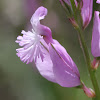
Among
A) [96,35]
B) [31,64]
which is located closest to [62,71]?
[96,35]

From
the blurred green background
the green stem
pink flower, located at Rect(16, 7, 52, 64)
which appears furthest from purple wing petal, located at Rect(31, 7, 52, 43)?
the blurred green background

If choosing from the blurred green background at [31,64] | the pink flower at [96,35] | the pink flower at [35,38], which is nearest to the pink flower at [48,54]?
the pink flower at [35,38]

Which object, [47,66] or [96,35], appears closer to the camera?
[96,35]

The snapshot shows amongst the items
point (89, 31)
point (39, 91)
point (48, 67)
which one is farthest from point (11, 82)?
point (48, 67)

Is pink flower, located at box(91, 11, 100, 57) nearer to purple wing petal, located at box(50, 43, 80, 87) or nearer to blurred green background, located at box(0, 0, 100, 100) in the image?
purple wing petal, located at box(50, 43, 80, 87)

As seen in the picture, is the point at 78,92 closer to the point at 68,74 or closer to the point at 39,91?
the point at 39,91

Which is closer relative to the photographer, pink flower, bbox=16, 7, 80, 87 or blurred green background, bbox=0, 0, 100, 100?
pink flower, bbox=16, 7, 80, 87

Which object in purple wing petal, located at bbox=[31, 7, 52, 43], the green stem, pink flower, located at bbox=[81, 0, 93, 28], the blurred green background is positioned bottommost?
the blurred green background

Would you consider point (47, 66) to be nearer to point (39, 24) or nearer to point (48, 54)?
point (48, 54)
